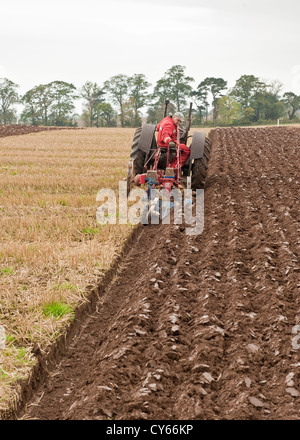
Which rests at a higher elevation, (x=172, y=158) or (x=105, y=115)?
(x=105, y=115)

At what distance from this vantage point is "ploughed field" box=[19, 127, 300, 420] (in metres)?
3.57

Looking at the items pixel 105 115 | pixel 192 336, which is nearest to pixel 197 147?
pixel 192 336

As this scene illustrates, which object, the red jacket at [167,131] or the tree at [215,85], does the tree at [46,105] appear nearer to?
the tree at [215,85]

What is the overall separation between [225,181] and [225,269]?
227 inches

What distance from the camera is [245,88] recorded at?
250 feet

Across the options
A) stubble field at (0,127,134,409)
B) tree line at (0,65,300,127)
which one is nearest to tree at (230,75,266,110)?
tree line at (0,65,300,127)

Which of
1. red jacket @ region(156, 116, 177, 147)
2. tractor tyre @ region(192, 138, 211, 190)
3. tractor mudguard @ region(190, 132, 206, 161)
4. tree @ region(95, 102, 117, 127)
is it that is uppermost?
tree @ region(95, 102, 117, 127)

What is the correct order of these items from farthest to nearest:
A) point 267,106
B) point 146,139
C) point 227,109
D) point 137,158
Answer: point 227,109 → point 267,106 → point 137,158 → point 146,139

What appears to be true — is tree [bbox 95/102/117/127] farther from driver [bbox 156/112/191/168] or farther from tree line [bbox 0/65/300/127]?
driver [bbox 156/112/191/168]

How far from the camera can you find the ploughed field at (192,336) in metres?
3.57

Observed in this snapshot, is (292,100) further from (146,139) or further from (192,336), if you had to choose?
(192,336)

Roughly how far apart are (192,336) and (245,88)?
248ft

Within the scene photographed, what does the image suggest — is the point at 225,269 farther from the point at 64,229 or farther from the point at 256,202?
the point at 256,202

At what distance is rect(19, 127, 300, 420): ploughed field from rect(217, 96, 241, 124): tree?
207 feet
